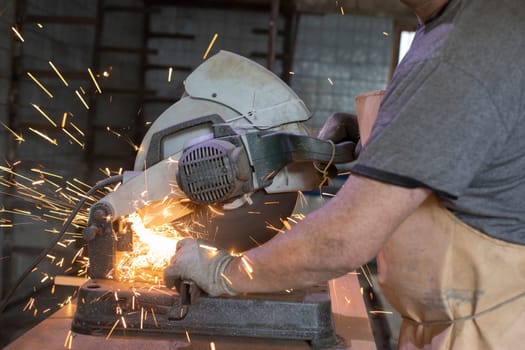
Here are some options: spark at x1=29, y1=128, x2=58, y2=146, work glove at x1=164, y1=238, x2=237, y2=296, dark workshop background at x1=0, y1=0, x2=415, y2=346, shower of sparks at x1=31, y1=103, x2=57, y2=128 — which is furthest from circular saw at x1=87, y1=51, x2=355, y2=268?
shower of sparks at x1=31, y1=103, x2=57, y2=128

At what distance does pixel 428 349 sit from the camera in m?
1.22

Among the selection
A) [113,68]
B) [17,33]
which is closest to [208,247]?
[17,33]

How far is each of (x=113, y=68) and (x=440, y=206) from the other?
4.91 metres

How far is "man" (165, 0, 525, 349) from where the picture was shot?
0.92 metres

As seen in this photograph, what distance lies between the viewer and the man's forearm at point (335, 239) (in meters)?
0.96

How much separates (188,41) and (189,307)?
5.26 metres

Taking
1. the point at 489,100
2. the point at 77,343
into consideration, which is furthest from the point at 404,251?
the point at 77,343

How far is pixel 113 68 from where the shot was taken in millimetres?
5562

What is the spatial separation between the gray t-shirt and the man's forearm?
36 millimetres

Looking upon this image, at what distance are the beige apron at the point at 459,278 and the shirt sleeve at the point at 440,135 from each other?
0.62 feet

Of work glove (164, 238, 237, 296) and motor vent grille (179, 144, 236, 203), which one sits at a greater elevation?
motor vent grille (179, 144, 236, 203)

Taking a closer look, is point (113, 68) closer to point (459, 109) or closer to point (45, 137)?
point (45, 137)

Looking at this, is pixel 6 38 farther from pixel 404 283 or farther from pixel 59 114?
pixel 404 283

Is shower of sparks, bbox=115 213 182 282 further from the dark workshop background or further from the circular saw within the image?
the dark workshop background
